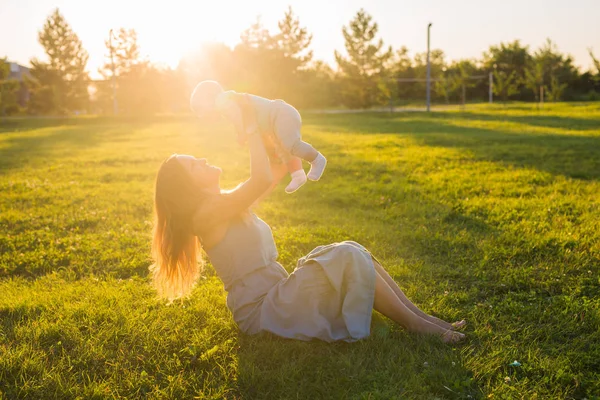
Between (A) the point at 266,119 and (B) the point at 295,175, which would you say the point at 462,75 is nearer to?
(B) the point at 295,175

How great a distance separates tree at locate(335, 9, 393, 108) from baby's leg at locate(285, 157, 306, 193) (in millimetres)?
39010

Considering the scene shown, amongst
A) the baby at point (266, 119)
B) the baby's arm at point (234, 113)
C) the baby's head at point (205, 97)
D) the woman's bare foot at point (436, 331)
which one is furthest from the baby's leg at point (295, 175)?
the woman's bare foot at point (436, 331)

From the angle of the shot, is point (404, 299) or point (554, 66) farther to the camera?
point (554, 66)

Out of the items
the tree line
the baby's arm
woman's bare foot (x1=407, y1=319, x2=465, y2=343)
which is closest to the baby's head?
the baby's arm

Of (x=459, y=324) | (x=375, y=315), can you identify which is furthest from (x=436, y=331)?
(x=375, y=315)

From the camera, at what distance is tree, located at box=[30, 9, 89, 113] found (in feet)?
142

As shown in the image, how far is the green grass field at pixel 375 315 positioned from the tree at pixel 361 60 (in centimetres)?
3315

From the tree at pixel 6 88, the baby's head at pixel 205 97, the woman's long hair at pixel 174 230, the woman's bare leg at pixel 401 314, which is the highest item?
the tree at pixel 6 88

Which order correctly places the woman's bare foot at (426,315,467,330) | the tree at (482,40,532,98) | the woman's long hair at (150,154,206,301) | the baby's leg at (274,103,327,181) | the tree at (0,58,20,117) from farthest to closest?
the tree at (482,40,532,98) → the tree at (0,58,20,117) → the baby's leg at (274,103,327,181) → the woman's bare foot at (426,315,467,330) → the woman's long hair at (150,154,206,301)

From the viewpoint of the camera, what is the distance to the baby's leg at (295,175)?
410 cm

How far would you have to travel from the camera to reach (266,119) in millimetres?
3926

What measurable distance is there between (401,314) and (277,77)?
45.1m

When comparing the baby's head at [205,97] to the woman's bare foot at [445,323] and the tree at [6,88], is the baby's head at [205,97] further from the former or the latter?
the tree at [6,88]

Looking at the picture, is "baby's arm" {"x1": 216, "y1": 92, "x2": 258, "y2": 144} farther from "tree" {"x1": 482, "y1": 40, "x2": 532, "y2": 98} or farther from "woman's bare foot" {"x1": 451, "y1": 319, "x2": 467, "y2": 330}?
"tree" {"x1": 482, "y1": 40, "x2": 532, "y2": 98}
